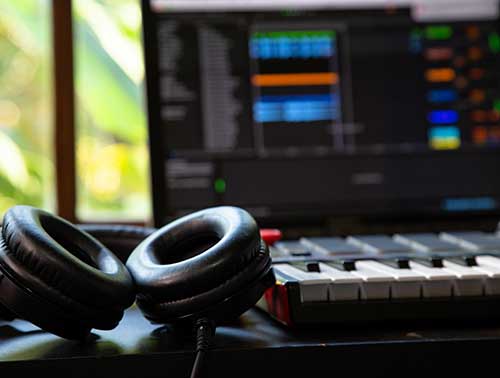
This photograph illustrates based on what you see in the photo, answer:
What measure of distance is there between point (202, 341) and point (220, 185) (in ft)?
1.67

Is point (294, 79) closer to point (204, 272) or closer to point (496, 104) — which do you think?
point (496, 104)

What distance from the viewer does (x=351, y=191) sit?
1017mm

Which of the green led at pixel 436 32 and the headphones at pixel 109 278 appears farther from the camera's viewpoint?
the green led at pixel 436 32

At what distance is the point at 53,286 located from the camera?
1.64 feet

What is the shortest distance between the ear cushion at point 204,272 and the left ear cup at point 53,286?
0.02m

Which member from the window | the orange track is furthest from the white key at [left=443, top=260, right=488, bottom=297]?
the window

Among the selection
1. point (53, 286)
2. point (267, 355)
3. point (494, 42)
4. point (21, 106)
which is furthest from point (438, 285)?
point (21, 106)

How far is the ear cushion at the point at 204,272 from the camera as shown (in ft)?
1.73

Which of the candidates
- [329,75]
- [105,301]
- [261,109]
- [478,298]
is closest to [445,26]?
[329,75]

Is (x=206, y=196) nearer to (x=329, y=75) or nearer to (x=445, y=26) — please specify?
(x=329, y=75)

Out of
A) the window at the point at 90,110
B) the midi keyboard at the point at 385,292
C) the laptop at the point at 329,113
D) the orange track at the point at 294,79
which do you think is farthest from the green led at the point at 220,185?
the midi keyboard at the point at 385,292

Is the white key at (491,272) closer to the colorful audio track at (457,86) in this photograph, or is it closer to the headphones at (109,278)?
the headphones at (109,278)

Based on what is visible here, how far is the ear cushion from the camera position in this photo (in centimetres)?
53

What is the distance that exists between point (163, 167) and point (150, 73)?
12 cm
